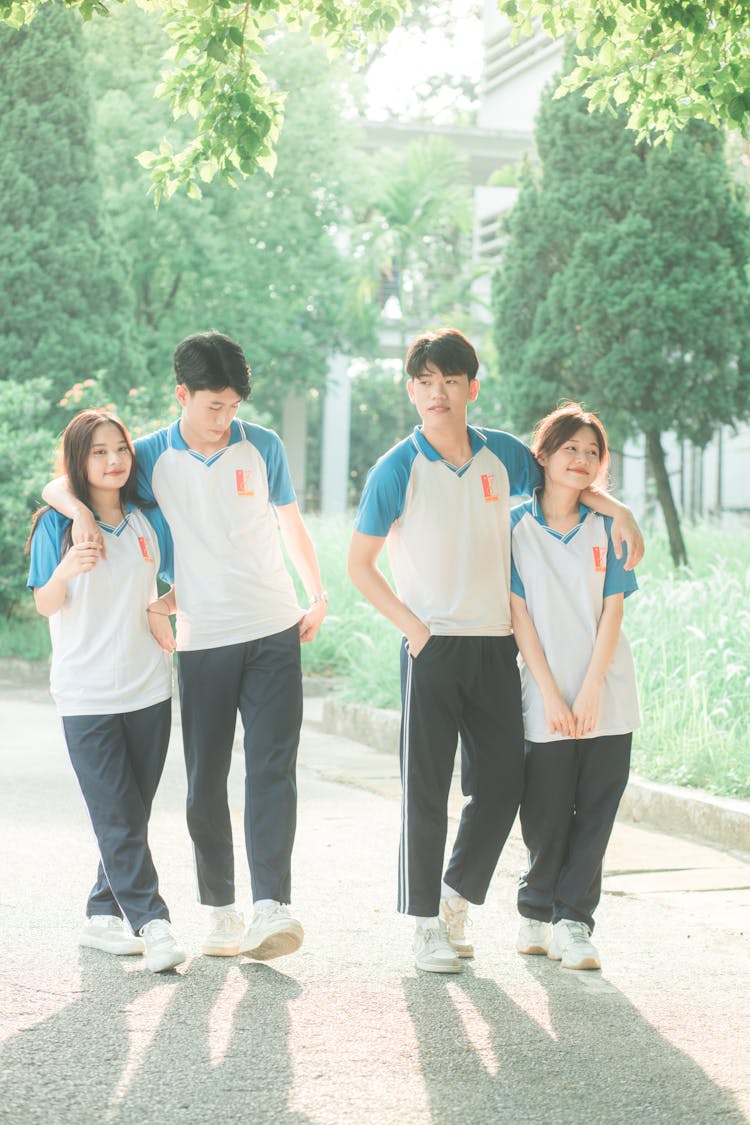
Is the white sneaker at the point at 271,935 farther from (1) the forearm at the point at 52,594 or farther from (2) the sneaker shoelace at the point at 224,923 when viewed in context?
(1) the forearm at the point at 52,594

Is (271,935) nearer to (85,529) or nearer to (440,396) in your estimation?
(85,529)

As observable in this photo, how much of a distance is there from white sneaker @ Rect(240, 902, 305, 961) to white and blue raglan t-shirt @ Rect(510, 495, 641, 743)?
96cm

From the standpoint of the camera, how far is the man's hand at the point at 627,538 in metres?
5.10

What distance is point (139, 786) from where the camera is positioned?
16.7ft

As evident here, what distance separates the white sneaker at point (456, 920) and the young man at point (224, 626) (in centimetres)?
51

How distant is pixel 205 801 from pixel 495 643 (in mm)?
1071

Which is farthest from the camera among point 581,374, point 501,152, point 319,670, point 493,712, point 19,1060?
point 501,152

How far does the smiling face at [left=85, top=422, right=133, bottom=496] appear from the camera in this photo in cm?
498

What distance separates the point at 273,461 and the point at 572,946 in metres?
1.85

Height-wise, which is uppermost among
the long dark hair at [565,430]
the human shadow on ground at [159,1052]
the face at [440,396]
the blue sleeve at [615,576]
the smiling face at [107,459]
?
the face at [440,396]

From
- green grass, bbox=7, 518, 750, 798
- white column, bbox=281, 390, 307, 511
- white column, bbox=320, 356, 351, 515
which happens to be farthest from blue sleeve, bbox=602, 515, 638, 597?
white column, bbox=320, 356, 351, 515

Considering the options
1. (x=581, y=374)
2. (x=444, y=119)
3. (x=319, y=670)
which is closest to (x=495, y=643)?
(x=319, y=670)

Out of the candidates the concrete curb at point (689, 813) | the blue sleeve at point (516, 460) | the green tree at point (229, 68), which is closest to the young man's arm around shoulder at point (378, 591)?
the blue sleeve at point (516, 460)

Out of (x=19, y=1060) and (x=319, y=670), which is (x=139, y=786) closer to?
(x=19, y=1060)
